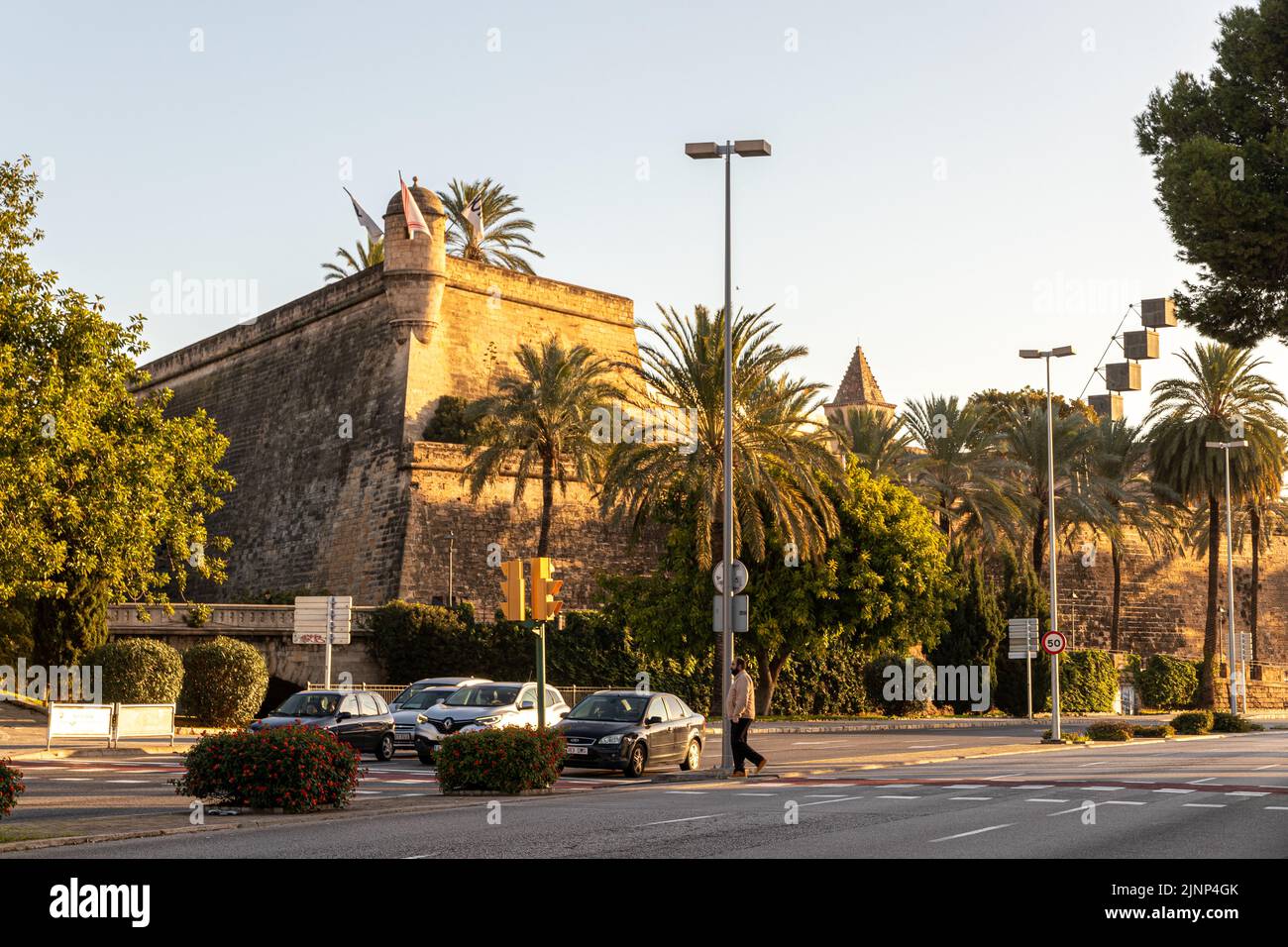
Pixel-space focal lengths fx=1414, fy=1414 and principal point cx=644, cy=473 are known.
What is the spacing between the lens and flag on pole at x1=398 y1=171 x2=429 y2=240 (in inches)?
1881

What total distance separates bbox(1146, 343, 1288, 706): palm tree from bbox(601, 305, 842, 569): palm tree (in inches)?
852

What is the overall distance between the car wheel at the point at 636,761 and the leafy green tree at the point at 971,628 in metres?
31.5

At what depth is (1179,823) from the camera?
1512 centimetres

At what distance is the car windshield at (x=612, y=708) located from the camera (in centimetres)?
2350

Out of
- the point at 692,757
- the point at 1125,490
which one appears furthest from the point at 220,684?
the point at 1125,490

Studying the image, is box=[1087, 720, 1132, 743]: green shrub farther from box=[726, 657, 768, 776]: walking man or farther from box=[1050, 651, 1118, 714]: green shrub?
box=[1050, 651, 1118, 714]: green shrub

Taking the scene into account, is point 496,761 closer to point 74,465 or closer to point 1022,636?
point 74,465

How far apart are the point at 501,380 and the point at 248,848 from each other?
110ft

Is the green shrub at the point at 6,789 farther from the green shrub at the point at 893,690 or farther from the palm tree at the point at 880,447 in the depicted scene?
the green shrub at the point at 893,690

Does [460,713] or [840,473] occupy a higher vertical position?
[840,473]
